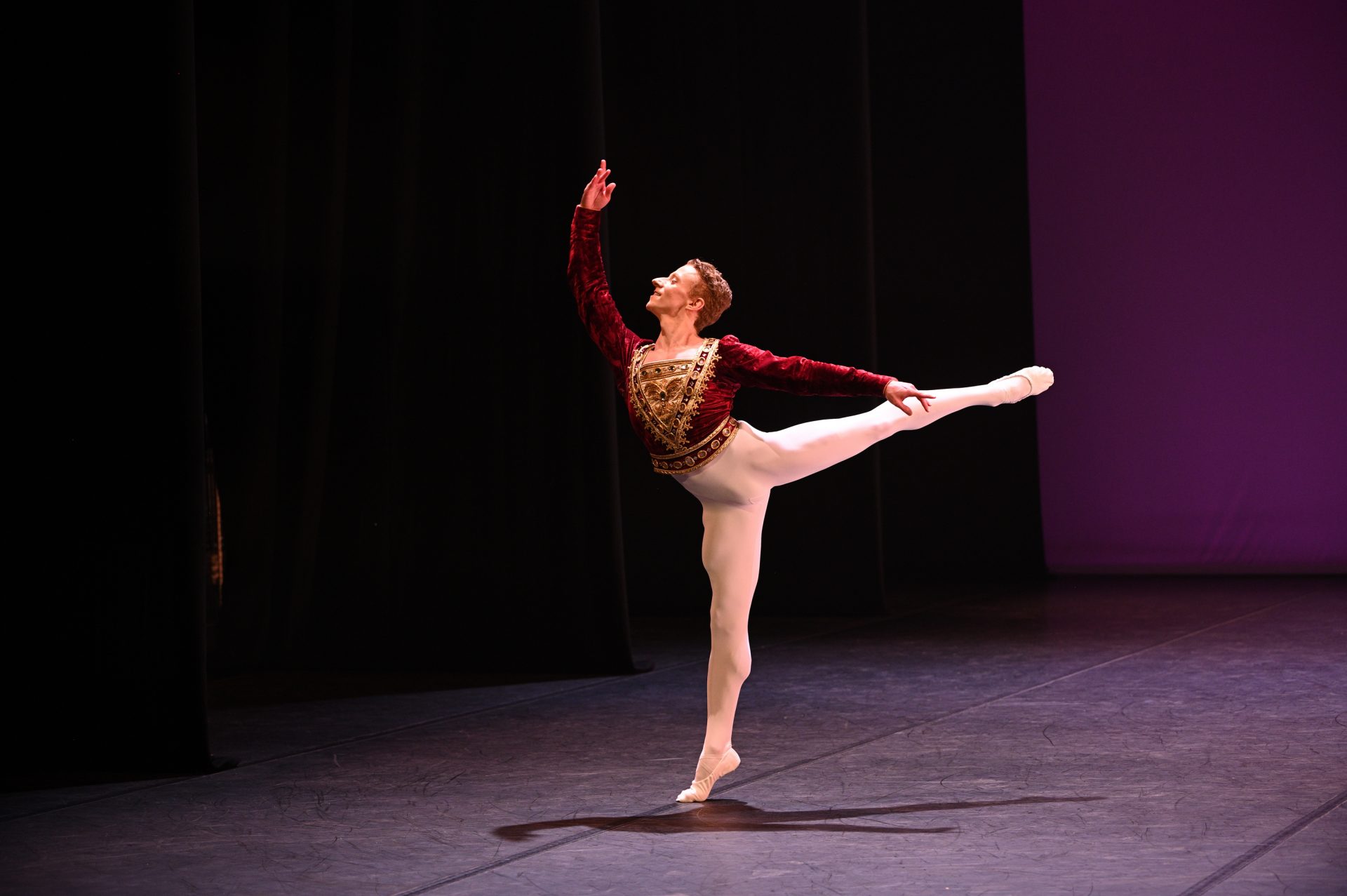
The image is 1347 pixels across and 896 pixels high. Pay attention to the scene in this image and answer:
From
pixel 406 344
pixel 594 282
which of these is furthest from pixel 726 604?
pixel 406 344

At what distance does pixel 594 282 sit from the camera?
407cm

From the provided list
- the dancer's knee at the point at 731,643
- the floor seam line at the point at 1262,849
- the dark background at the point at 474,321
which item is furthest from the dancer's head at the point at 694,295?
the floor seam line at the point at 1262,849

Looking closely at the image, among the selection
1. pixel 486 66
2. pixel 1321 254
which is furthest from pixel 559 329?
pixel 1321 254

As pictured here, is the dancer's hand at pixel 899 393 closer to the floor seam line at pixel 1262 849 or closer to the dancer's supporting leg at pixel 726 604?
the dancer's supporting leg at pixel 726 604

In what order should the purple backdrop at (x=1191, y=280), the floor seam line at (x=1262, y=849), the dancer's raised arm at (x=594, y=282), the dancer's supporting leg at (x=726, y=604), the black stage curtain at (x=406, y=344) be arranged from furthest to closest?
the purple backdrop at (x=1191, y=280) < the black stage curtain at (x=406, y=344) < the dancer's raised arm at (x=594, y=282) < the dancer's supporting leg at (x=726, y=604) < the floor seam line at (x=1262, y=849)

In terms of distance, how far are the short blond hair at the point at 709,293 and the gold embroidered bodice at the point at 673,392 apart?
4.2 inches

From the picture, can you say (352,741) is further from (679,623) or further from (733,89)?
(733,89)

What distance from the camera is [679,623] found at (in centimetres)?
757

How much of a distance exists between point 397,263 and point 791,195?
2.31 metres

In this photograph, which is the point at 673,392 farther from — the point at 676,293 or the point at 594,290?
the point at 594,290

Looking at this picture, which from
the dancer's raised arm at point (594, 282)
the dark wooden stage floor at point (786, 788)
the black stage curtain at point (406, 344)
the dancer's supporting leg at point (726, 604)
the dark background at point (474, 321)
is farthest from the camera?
the black stage curtain at point (406, 344)

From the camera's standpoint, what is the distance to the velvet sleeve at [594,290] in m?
4.03

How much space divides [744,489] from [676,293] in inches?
19.8

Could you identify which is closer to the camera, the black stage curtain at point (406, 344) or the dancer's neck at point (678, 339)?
the dancer's neck at point (678, 339)
